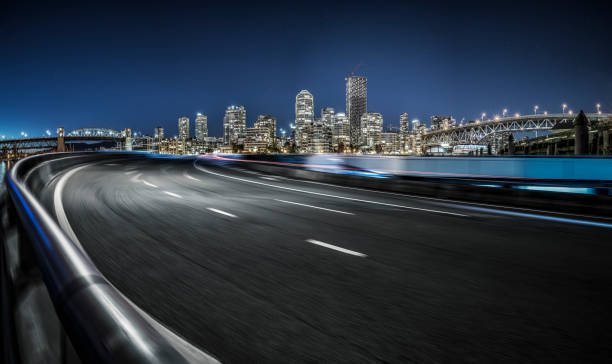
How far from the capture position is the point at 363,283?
4.24 m

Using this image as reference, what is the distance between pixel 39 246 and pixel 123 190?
11.7 metres

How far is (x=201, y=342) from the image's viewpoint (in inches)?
114

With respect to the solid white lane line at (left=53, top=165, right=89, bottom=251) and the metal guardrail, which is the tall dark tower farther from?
the metal guardrail

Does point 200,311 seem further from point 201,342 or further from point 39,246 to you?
point 39,246

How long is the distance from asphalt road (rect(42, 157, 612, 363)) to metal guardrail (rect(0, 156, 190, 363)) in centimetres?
128

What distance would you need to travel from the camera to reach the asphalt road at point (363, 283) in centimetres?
288

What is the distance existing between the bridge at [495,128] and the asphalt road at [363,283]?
483ft

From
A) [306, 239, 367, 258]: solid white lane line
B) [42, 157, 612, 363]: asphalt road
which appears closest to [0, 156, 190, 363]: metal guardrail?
[42, 157, 612, 363]: asphalt road

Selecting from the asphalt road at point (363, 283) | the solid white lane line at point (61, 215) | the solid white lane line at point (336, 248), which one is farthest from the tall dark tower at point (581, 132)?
the solid white lane line at point (61, 215)

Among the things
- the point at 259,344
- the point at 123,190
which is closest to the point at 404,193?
the point at 123,190

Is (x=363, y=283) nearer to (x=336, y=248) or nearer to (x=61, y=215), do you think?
(x=336, y=248)

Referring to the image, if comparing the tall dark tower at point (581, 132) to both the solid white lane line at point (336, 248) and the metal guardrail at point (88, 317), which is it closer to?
the solid white lane line at point (336, 248)

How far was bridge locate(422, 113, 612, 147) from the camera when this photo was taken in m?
145

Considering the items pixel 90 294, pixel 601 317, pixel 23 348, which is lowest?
pixel 601 317
